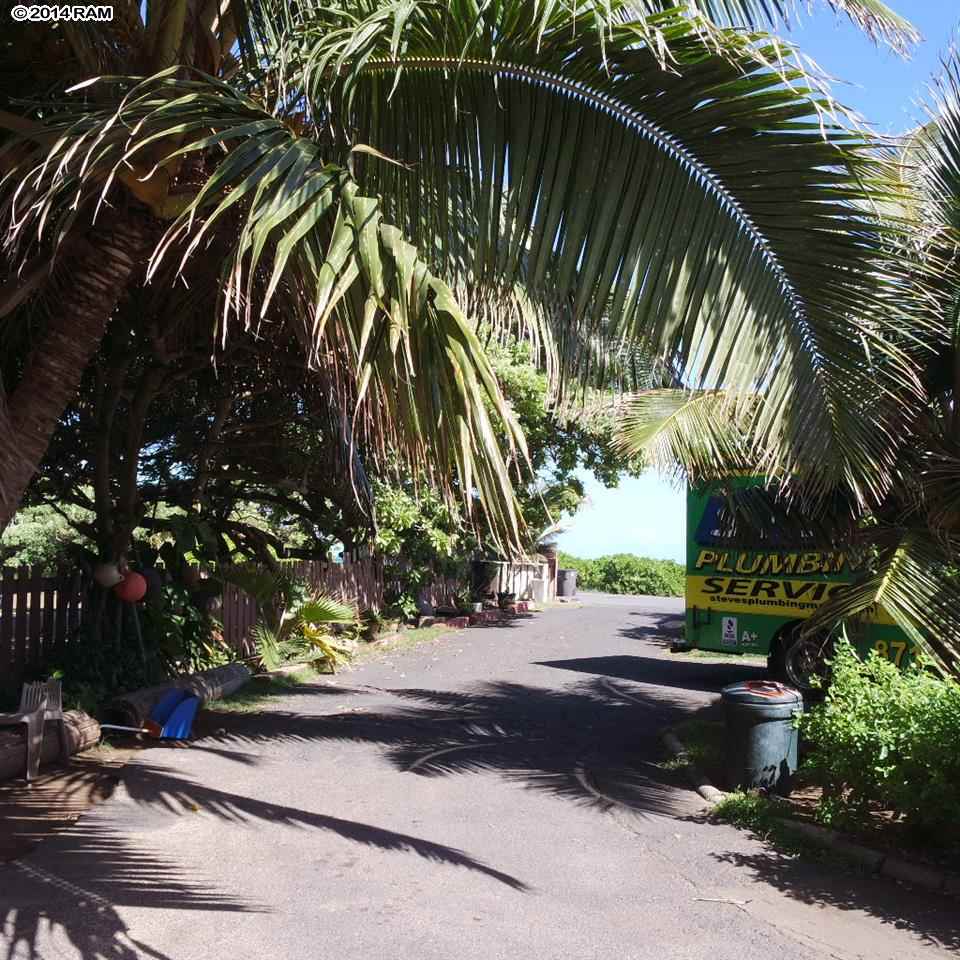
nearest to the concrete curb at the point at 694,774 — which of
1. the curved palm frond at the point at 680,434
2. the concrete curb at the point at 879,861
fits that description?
the concrete curb at the point at 879,861

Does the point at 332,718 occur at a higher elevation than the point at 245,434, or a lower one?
lower

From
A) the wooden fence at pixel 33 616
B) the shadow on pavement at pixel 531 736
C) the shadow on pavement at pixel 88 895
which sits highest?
the wooden fence at pixel 33 616

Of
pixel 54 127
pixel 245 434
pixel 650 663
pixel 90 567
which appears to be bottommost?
pixel 650 663

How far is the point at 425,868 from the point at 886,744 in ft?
9.87

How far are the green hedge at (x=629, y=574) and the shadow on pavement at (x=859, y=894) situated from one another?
37.0 m

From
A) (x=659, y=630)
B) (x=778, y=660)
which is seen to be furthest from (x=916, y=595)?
(x=659, y=630)

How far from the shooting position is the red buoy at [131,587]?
974 cm

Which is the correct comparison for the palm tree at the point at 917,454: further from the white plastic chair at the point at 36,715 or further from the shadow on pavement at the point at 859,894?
the white plastic chair at the point at 36,715

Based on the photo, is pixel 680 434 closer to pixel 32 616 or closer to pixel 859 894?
pixel 859 894

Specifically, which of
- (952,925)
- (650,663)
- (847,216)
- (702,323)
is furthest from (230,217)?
(650,663)

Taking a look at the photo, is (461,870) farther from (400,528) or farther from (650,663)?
(400,528)

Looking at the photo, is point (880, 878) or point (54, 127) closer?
point (54, 127)

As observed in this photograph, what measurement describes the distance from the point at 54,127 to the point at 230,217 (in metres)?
0.75

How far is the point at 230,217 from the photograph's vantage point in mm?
4082
